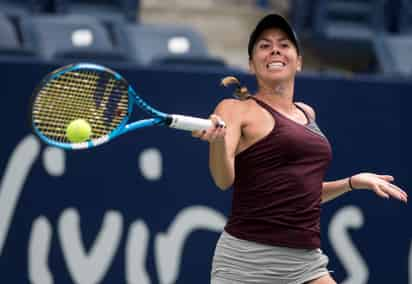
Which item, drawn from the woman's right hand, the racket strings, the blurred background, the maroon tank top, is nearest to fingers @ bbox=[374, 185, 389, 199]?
the maroon tank top

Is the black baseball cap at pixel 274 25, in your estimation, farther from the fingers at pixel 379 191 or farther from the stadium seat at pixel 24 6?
the stadium seat at pixel 24 6

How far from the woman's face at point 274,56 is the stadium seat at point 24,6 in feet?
15.4

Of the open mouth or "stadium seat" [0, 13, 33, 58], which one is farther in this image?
"stadium seat" [0, 13, 33, 58]

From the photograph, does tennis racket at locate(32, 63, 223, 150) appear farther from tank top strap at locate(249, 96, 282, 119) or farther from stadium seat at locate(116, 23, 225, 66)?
stadium seat at locate(116, 23, 225, 66)

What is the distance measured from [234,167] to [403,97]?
6.91 ft

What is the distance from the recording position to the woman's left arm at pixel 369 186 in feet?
11.0

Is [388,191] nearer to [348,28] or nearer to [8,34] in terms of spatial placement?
[8,34]

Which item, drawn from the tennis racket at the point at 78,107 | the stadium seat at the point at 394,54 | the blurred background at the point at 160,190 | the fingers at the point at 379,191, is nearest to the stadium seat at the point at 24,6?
the blurred background at the point at 160,190

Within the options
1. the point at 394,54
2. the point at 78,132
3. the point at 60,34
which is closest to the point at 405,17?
the point at 394,54

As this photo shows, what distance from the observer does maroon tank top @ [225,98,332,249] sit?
327 cm

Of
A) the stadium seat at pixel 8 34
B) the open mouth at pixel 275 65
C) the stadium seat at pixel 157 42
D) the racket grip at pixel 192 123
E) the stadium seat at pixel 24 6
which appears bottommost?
the stadium seat at pixel 157 42

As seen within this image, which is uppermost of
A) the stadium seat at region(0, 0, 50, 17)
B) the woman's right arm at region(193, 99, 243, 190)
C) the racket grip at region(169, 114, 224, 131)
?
the racket grip at region(169, 114, 224, 131)

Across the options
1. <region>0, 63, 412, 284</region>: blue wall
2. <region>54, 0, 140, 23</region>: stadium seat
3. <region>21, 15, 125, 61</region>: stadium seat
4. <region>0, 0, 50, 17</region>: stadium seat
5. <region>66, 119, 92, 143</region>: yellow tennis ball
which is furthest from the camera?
<region>54, 0, 140, 23</region>: stadium seat

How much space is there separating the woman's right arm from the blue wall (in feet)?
5.28
